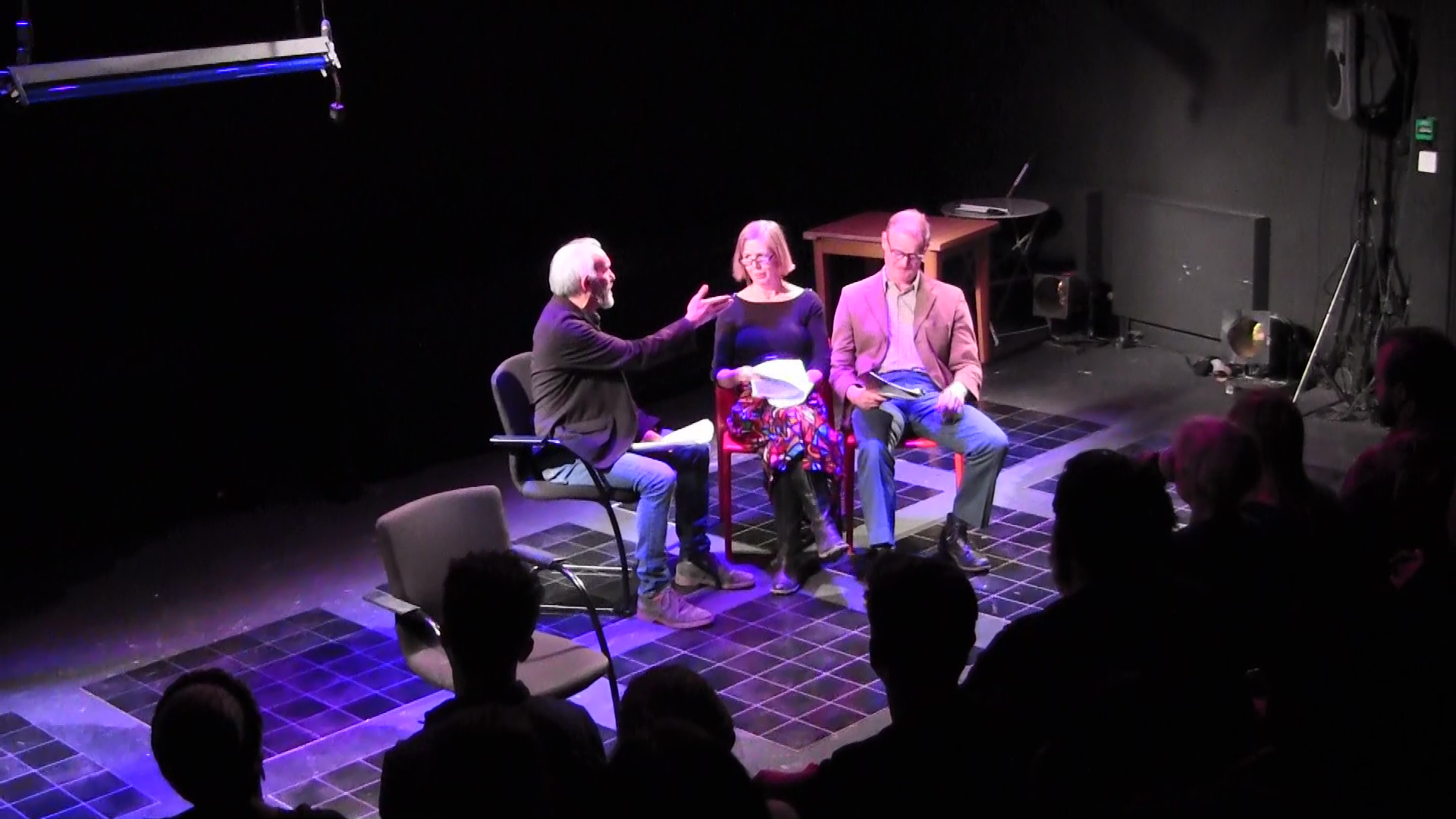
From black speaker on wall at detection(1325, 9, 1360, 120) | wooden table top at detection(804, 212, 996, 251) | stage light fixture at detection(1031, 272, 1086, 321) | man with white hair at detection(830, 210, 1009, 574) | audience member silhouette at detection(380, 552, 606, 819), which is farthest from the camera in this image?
stage light fixture at detection(1031, 272, 1086, 321)

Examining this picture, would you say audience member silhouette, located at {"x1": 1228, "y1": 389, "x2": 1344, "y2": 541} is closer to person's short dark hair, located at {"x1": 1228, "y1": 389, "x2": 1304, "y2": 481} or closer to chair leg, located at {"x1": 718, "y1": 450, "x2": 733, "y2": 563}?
person's short dark hair, located at {"x1": 1228, "y1": 389, "x2": 1304, "y2": 481}

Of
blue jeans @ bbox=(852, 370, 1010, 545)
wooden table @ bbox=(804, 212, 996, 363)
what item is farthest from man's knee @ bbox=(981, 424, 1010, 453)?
wooden table @ bbox=(804, 212, 996, 363)

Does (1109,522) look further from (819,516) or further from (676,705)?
(819,516)

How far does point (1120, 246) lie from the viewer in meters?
9.28

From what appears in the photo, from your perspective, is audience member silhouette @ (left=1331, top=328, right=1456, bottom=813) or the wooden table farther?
the wooden table

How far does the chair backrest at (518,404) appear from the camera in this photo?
5.94m

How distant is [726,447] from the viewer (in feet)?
20.3

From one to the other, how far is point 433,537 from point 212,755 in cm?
191

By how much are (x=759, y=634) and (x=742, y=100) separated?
11.8 feet

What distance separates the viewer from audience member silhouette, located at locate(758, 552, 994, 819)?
2.73 metres

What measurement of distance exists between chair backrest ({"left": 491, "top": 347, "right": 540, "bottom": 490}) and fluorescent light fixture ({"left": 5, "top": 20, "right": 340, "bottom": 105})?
1.16 m

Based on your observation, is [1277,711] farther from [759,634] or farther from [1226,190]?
[1226,190]

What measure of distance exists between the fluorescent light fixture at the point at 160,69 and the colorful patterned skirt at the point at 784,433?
178cm

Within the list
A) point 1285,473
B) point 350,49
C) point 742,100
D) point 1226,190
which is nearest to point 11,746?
point 350,49
